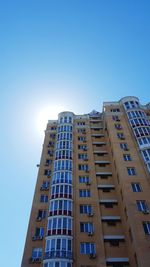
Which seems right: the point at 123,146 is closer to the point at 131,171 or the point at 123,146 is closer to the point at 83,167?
the point at 131,171

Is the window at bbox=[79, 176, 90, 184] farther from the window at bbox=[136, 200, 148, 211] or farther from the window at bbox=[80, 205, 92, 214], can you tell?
the window at bbox=[136, 200, 148, 211]

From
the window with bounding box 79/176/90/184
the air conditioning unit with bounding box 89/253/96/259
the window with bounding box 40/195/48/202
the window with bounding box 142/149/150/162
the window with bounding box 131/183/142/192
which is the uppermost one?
the window with bounding box 142/149/150/162

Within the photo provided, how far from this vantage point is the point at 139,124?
1458 inches

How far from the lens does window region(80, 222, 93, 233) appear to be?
26.2m

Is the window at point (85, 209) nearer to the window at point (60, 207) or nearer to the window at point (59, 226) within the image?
the window at point (60, 207)

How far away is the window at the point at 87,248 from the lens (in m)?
24.1

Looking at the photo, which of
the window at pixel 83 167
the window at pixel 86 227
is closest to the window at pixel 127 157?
the window at pixel 83 167

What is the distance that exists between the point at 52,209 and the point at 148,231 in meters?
11.8

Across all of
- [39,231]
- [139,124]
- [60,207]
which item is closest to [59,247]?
[39,231]

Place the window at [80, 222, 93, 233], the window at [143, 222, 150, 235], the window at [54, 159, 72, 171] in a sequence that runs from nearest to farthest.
→ the window at [143, 222, 150, 235]
the window at [80, 222, 93, 233]
the window at [54, 159, 72, 171]

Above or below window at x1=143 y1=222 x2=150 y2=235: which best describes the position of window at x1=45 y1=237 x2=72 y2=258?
below

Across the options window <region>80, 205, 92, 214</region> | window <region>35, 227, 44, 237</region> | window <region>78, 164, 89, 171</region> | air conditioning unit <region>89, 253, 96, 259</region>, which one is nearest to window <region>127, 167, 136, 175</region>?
window <region>78, 164, 89, 171</region>

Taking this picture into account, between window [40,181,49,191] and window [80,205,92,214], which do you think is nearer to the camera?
window [80,205,92,214]

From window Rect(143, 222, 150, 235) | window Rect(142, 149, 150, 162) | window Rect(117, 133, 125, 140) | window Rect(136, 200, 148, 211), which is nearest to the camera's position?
window Rect(143, 222, 150, 235)
